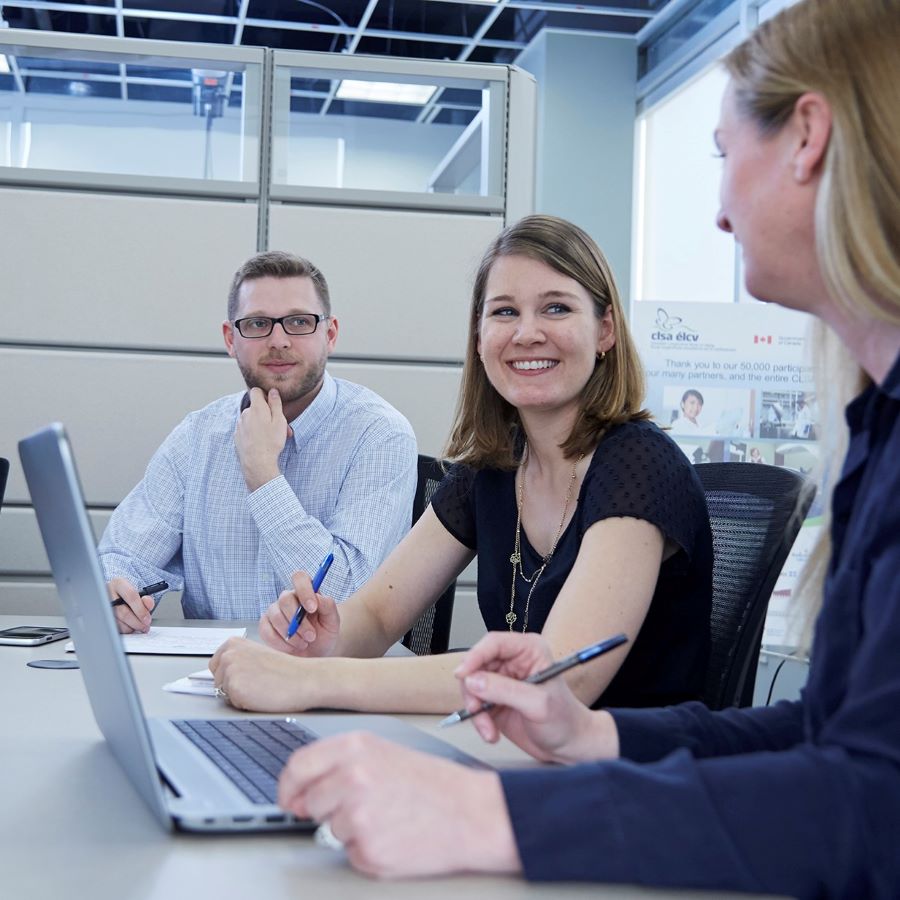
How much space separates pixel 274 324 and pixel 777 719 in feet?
5.98

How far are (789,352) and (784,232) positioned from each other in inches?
143

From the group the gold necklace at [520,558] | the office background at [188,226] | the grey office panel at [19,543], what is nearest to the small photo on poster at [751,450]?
the office background at [188,226]

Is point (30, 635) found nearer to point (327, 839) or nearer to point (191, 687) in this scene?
point (191, 687)

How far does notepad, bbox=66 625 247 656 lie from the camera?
1.62 meters

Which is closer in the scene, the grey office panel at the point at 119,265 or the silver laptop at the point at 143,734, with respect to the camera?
the silver laptop at the point at 143,734

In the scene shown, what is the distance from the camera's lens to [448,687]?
1219 mm

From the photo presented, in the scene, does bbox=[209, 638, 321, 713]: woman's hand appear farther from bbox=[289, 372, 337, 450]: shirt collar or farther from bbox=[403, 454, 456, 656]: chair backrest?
bbox=[289, 372, 337, 450]: shirt collar

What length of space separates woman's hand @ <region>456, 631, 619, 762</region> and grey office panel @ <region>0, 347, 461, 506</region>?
82.6 inches

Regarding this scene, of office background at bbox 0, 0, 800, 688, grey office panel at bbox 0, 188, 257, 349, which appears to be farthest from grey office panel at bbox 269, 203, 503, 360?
grey office panel at bbox 0, 188, 257, 349

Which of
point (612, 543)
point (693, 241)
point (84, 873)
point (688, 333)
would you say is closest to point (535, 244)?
point (612, 543)

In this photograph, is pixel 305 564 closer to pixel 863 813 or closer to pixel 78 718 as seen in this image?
pixel 78 718

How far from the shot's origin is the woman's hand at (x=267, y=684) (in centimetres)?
118

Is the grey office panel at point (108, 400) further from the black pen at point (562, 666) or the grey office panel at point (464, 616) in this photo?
the black pen at point (562, 666)

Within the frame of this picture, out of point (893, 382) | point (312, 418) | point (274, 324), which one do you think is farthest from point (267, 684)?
point (274, 324)
